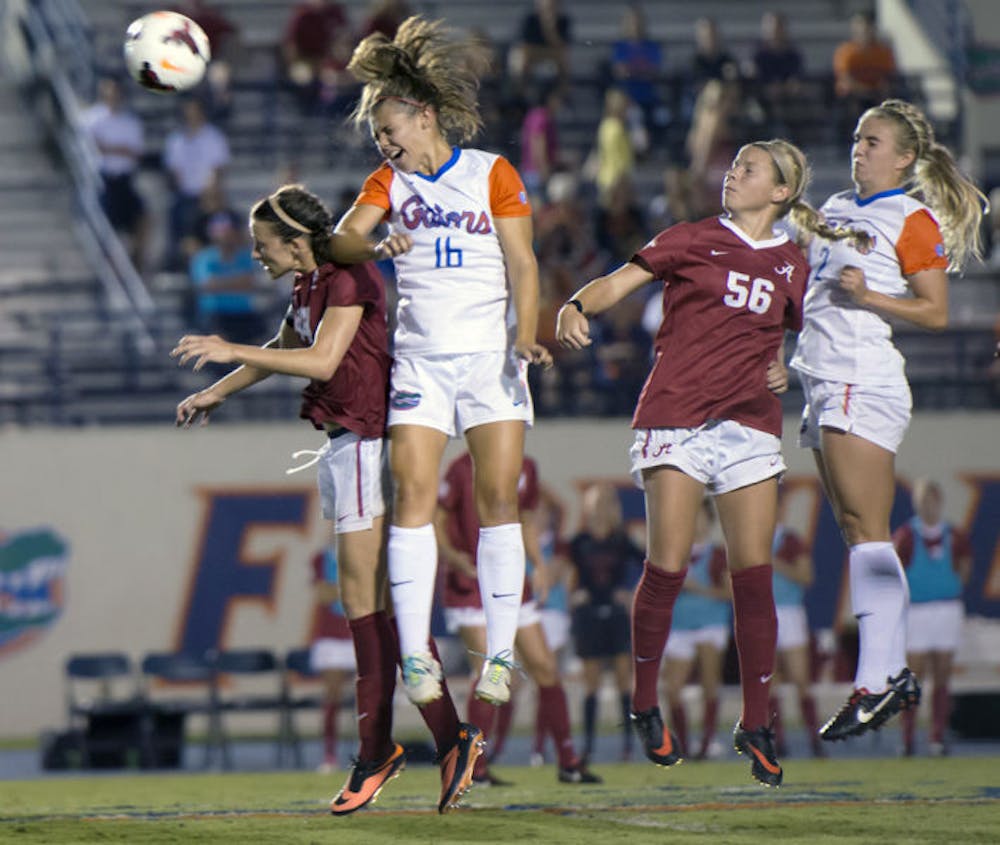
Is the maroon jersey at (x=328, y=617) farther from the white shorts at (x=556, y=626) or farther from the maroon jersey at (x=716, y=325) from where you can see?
the maroon jersey at (x=716, y=325)

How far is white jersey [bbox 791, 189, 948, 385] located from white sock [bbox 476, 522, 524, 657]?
1.55 meters

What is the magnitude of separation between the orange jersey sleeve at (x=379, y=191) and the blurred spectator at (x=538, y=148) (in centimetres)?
1010

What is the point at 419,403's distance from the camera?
7.64 meters

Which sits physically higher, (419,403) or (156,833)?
(419,403)

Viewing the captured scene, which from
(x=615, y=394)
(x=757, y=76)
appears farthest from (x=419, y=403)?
(x=757, y=76)

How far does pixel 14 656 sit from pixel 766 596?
983 centimetres

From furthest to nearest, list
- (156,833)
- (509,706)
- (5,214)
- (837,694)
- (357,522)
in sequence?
(5,214)
(837,694)
(509,706)
(357,522)
(156,833)

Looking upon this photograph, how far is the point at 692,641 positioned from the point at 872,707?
19.8 ft

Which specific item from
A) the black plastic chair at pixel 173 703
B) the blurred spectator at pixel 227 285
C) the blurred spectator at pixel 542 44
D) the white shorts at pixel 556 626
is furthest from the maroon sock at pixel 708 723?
the blurred spectator at pixel 542 44

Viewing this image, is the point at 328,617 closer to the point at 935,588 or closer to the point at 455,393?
the point at 935,588

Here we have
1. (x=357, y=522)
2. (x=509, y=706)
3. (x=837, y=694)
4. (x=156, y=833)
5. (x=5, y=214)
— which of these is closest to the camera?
(x=156, y=833)

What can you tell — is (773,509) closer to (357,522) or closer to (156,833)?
(357,522)

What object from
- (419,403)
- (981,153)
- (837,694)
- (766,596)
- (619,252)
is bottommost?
(837,694)

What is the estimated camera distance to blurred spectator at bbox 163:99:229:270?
1780 centimetres
